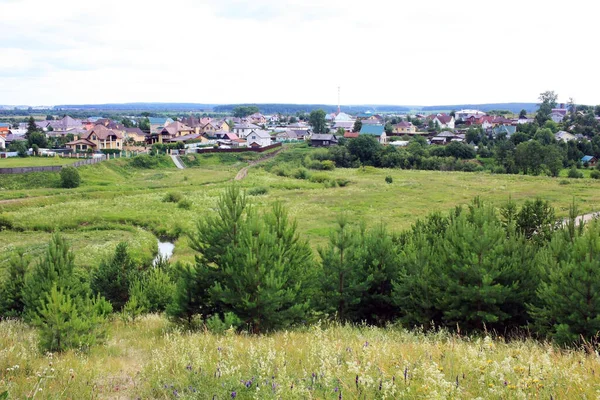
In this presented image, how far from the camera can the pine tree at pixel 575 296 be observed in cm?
959

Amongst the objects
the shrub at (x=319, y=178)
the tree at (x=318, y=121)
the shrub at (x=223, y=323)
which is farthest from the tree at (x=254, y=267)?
the tree at (x=318, y=121)

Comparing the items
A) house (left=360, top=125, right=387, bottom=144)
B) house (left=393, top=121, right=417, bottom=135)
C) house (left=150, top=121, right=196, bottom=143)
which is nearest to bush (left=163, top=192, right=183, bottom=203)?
house (left=150, top=121, right=196, bottom=143)

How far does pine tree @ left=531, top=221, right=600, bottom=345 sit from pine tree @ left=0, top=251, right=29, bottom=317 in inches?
532

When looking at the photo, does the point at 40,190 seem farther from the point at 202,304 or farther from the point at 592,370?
the point at 592,370

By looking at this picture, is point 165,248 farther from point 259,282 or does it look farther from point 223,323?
point 223,323

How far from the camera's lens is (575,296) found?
9.77 m

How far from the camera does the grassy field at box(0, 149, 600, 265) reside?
103 feet

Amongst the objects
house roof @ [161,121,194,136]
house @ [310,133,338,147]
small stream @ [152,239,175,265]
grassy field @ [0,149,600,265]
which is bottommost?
small stream @ [152,239,175,265]

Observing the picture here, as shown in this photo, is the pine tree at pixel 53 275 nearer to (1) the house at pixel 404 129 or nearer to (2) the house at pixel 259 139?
(2) the house at pixel 259 139

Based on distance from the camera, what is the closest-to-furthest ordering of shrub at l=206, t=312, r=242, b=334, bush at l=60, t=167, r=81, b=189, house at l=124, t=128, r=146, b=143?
shrub at l=206, t=312, r=242, b=334, bush at l=60, t=167, r=81, b=189, house at l=124, t=128, r=146, b=143

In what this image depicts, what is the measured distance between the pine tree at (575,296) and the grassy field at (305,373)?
2540mm

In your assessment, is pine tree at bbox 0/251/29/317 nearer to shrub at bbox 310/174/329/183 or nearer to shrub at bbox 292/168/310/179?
shrub at bbox 310/174/329/183

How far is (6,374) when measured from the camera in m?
6.96

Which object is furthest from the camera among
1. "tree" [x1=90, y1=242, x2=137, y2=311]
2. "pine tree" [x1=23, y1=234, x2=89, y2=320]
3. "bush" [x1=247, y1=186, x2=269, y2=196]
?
"bush" [x1=247, y1=186, x2=269, y2=196]
